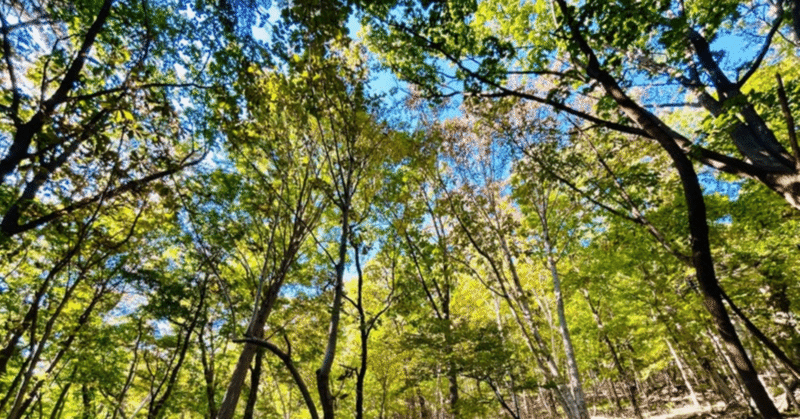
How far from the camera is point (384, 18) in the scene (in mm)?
5820

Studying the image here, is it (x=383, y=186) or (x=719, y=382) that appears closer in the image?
(x=383, y=186)

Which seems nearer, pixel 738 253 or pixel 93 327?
pixel 738 253

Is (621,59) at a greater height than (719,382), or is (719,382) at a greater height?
(621,59)

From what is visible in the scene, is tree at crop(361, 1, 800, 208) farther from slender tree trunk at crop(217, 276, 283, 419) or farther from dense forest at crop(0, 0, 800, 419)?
slender tree trunk at crop(217, 276, 283, 419)

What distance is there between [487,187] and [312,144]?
6078 mm

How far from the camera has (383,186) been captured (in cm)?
870

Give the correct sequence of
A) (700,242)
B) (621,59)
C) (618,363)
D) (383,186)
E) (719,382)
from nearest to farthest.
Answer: (700,242), (621,59), (383,186), (719,382), (618,363)

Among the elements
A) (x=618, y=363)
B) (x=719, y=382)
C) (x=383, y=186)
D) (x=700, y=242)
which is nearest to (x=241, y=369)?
(x=383, y=186)

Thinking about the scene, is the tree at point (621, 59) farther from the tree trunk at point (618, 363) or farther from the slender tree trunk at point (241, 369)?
the tree trunk at point (618, 363)

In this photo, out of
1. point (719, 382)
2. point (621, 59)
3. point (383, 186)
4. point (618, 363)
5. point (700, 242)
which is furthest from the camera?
point (618, 363)

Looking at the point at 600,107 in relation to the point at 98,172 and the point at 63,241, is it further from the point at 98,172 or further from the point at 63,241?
the point at 63,241

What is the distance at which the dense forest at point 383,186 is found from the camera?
4.22 m

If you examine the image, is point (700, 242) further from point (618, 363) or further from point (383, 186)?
point (618, 363)

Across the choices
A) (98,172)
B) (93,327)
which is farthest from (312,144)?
(93,327)
